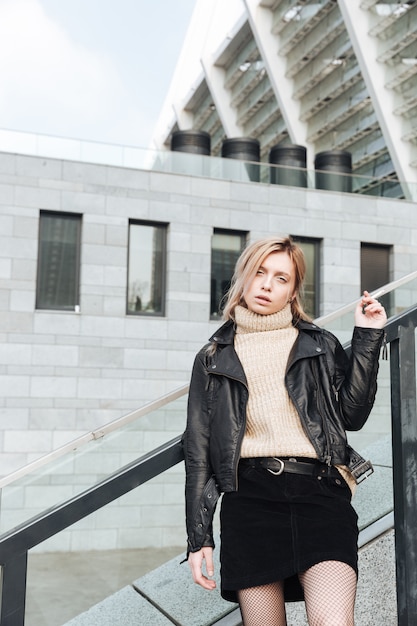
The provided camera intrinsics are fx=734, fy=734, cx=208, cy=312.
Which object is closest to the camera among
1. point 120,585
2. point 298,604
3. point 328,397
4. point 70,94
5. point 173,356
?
point 328,397

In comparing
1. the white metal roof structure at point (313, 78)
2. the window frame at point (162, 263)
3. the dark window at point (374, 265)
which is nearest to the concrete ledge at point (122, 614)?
the window frame at point (162, 263)

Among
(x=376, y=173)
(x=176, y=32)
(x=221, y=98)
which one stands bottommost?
(x=376, y=173)

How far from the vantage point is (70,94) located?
157ft

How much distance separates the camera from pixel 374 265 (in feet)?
55.2

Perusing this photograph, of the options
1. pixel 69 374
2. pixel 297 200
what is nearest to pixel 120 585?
pixel 69 374

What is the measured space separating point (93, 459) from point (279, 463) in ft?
3.66

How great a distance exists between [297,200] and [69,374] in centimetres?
629

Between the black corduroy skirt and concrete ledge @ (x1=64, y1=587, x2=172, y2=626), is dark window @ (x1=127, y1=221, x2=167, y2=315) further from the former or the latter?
the black corduroy skirt

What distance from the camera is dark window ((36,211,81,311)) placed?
14312 mm

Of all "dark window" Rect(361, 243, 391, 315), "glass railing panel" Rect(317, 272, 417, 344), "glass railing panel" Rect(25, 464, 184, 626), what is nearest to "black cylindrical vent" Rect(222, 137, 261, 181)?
"dark window" Rect(361, 243, 391, 315)

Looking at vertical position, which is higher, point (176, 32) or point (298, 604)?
point (176, 32)

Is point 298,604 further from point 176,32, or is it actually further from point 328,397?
point 176,32

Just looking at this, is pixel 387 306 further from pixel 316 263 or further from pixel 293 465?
pixel 316 263

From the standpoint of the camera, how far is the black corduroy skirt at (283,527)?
7.30ft
